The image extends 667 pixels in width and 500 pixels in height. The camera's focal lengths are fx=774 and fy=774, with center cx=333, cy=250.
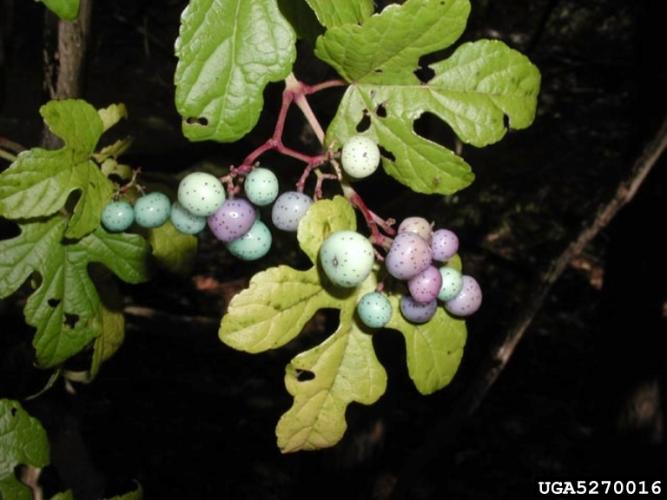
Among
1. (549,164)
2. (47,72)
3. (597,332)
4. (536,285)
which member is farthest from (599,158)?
(47,72)

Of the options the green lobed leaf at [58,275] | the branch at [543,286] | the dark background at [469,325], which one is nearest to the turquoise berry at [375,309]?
the green lobed leaf at [58,275]

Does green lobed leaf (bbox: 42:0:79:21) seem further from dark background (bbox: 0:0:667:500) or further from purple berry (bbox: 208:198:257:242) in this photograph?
dark background (bbox: 0:0:667:500)

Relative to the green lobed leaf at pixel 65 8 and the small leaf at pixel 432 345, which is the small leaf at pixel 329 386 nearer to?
the small leaf at pixel 432 345

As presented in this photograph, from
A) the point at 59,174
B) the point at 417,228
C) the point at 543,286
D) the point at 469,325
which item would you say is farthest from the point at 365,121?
the point at 469,325

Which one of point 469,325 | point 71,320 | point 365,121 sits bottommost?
point 469,325

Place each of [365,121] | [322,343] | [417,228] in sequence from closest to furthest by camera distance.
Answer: [417,228] < [322,343] < [365,121]

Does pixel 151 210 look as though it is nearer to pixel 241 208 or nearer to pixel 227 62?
pixel 241 208
